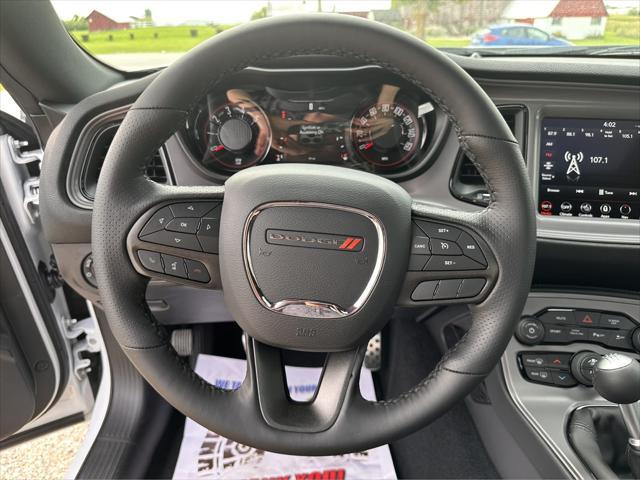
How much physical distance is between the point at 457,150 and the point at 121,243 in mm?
784

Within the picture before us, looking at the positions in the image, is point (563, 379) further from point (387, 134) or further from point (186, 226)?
point (186, 226)

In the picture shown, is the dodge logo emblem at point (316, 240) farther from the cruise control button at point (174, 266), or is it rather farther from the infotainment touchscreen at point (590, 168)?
the infotainment touchscreen at point (590, 168)

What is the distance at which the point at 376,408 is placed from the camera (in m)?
0.88

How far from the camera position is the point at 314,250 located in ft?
2.79

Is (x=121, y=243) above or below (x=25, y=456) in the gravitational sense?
above

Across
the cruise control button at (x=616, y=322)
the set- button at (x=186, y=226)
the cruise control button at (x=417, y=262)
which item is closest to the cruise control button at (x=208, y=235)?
the set- button at (x=186, y=226)

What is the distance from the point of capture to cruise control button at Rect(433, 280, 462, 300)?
0.86m

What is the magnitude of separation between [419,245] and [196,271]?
14.2 inches

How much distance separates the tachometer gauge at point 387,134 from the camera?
1274 mm

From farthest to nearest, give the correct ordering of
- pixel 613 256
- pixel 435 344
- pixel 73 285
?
pixel 435 344 → pixel 613 256 → pixel 73 285

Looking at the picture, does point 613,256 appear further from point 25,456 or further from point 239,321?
point 25,456

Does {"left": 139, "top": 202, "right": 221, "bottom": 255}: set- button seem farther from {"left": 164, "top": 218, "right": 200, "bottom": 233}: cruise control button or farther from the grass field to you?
the grass field

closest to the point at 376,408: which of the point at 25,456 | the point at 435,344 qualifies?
the point at 435,344

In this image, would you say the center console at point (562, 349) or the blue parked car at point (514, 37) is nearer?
the center console at point (562, 349)
